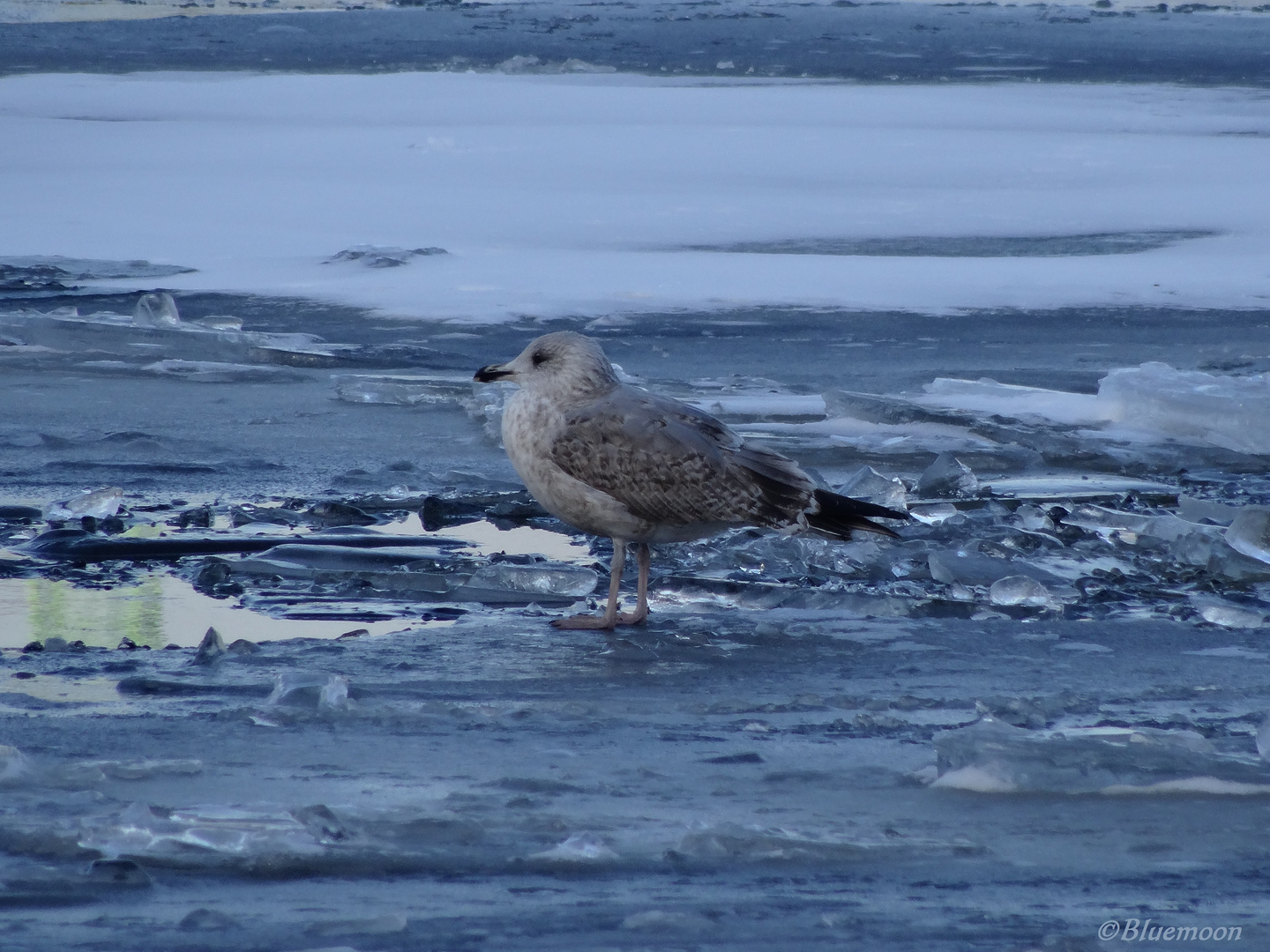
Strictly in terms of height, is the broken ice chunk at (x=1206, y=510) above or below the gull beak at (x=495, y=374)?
below

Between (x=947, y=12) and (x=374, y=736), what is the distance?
2131 inches

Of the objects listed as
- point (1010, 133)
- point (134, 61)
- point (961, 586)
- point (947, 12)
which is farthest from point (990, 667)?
point (947, 12)

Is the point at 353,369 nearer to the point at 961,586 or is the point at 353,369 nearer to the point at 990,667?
the point at 961,586

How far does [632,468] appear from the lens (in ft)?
14.0

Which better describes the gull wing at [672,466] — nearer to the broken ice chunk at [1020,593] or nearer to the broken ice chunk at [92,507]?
the broken ice chunk at [1020,593]

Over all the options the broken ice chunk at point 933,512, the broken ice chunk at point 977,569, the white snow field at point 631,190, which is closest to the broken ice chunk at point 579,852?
the broken ice chunk at point 977,569

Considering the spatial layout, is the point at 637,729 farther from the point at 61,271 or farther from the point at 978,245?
the point at 978,245

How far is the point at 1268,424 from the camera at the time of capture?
654 cm

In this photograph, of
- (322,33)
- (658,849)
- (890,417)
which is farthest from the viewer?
(322,33)

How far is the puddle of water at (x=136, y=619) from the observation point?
4.07 m

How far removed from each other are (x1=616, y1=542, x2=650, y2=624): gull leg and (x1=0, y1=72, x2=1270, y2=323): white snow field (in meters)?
4.88

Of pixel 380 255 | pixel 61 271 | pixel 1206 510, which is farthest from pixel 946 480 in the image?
pixel 61 271

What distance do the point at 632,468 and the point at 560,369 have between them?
36cm

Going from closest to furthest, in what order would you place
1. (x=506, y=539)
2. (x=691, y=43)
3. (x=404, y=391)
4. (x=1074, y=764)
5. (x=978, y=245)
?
(x=1074, y=764)
(x=506, y=539)
(x=404, y=391)
(x=978, y=245)
(x=691, y=43)
